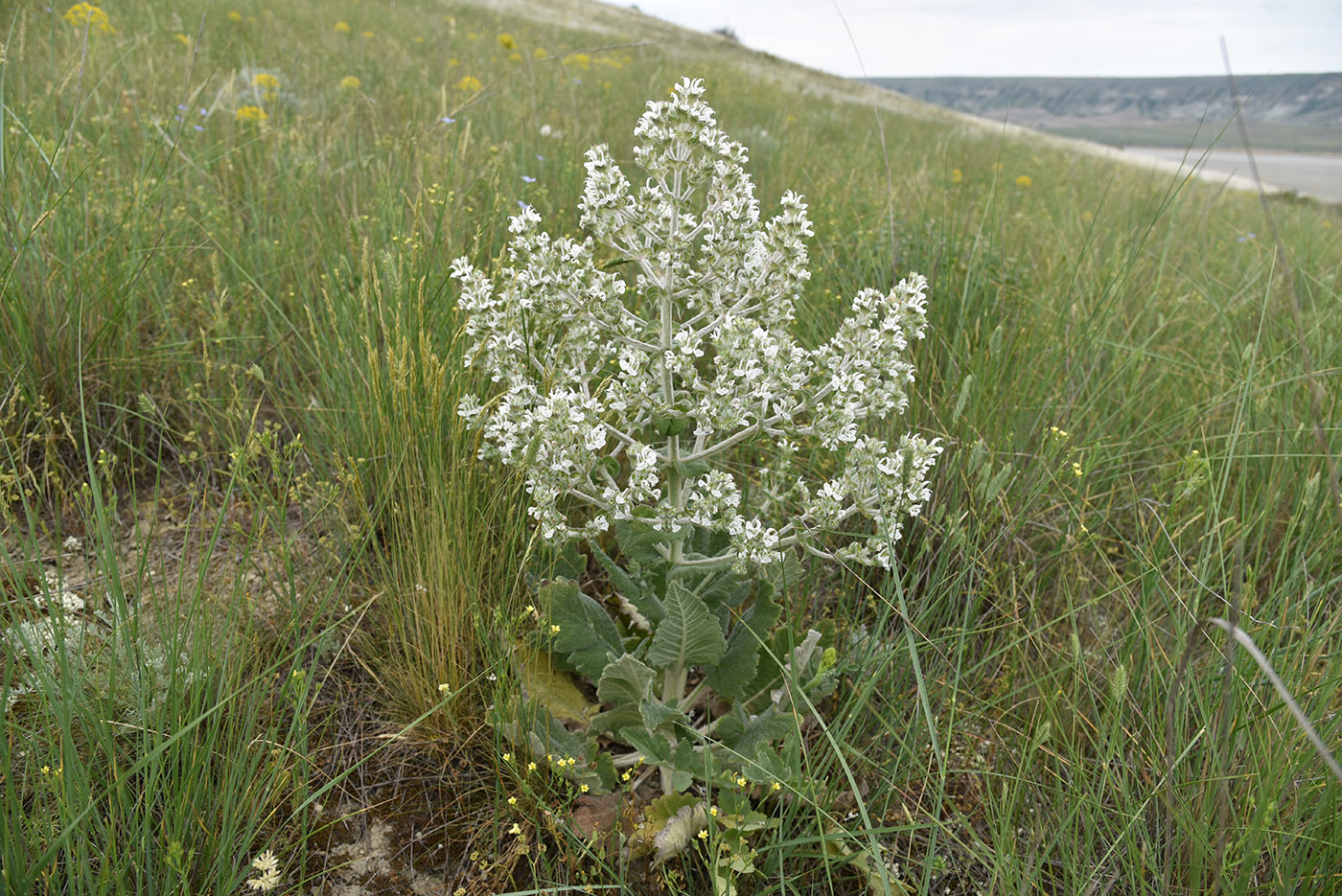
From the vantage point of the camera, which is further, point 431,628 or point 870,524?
point 870,524

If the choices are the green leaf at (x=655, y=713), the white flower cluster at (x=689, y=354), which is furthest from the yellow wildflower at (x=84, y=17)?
the green leaf at (x=655, y=713)

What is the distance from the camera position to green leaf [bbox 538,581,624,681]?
5.71ft

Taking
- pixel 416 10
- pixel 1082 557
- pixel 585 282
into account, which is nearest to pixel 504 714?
pixel 585 282

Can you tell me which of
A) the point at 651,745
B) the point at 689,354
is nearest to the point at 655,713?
the point at 651,745

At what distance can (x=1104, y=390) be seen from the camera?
2.75 meters

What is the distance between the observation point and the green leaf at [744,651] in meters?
1.74

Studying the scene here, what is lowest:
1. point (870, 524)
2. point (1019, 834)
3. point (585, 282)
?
point (1019, 834)

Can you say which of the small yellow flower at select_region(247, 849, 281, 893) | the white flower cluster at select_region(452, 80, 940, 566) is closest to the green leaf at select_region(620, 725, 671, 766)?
the white flower cluster at select_region(452, 80, 940, 566)

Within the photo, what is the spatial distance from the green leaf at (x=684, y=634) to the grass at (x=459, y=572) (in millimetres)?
305

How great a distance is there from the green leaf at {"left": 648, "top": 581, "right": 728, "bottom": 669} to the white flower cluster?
5.2 inches

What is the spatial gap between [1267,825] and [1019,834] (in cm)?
42

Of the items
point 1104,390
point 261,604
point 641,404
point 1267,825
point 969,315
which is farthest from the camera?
point 969,315

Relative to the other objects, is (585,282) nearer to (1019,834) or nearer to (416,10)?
(1019,834)

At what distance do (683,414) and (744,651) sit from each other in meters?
0.54
